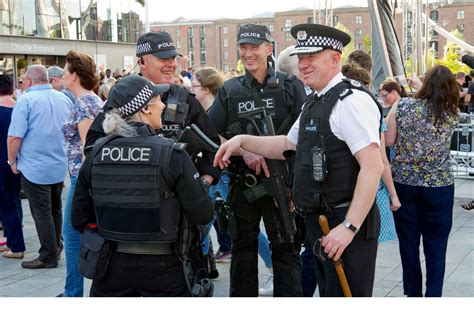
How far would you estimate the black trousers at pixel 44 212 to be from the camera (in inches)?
244

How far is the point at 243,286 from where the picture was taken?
465cm

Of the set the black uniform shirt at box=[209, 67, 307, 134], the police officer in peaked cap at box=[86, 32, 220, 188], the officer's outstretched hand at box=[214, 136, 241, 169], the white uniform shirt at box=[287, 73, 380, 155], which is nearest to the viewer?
the white uniform shirt at box=[287, 73, 380, 155]

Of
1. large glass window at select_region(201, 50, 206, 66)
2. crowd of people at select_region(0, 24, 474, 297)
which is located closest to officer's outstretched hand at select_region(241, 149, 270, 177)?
crowd of people at select_region(0, 24, 474, 297)

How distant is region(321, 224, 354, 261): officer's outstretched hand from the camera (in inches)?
122

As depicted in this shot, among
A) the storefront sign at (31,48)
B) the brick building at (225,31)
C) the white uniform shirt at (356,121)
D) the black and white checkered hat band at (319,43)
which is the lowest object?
the white uniform shirt at (356,121)

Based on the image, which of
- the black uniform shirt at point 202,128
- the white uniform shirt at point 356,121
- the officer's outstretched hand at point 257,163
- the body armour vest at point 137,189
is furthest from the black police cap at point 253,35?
the body armour vest at point 137,189

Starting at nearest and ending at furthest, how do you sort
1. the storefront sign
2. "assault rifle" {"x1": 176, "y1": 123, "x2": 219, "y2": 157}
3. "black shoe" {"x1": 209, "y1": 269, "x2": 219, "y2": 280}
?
"assault rifle" {"x1": 176, "y1": 123, "x2": 219, "y2": 157}
"black shoe" {"x1": 209, "y1": 269, "x2": 219, "y2": 280}
the storefront sign

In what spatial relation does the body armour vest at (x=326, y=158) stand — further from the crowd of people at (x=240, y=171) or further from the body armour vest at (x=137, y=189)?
the body armour vest at (x=137, y=189)

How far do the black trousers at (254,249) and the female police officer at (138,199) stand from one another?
1255 mm

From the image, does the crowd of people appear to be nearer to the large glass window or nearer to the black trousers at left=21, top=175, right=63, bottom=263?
the black trousers at left=21, top=175, right=63, bottom=263

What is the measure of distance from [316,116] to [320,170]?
0.27 m

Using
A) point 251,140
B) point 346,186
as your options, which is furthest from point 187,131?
point 346,186

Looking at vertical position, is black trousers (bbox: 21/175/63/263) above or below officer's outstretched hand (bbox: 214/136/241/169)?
below

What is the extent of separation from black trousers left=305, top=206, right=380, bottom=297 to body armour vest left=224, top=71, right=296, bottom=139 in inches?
50.8
